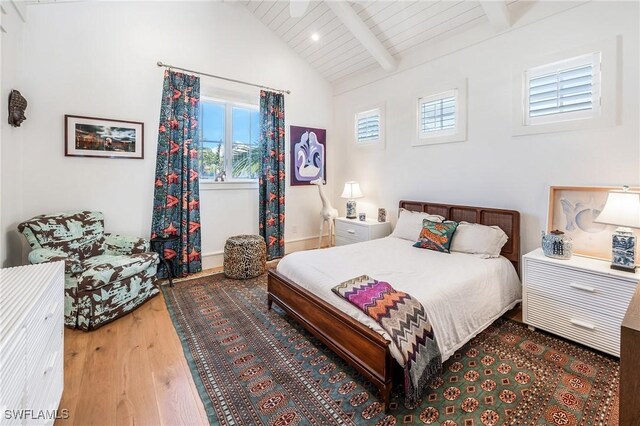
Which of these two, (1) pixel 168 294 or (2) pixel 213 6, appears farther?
(2) pixel 213 6

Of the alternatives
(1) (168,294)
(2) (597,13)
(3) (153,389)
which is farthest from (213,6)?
(3) (153,389)

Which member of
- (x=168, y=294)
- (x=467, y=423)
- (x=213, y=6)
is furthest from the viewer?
(x=213, y=6)

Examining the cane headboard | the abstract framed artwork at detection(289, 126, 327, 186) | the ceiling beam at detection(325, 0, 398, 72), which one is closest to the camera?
the cane headboard

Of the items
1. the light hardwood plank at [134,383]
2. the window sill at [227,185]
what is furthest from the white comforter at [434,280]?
the window sill at [227,185]

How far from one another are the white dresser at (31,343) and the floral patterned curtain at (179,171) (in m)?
2.11

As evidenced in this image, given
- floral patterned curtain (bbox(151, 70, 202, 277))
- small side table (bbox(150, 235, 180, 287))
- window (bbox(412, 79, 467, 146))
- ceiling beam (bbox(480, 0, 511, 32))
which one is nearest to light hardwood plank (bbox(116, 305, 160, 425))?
small side table (bbox(150, 235, 180, 287))

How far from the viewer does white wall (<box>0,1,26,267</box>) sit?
2.51m

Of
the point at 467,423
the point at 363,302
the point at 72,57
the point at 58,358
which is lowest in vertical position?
the point at 467,423

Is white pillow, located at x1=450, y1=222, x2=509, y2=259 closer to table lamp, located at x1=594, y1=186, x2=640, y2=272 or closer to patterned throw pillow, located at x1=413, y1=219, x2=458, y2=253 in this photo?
patterned throw pillow, located at x1=413, y1=219, x2=458, y2=253

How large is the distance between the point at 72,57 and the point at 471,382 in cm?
464

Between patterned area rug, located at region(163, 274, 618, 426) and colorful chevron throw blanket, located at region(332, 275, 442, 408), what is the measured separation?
0.53ft

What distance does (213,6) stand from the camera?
156 inches

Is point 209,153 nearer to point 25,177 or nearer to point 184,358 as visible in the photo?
point 25,177

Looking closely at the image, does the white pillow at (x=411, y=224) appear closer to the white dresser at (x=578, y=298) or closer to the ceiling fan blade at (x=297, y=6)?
the white dresser at (x=578, y=298)
